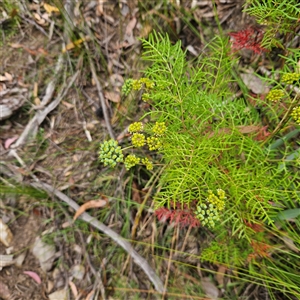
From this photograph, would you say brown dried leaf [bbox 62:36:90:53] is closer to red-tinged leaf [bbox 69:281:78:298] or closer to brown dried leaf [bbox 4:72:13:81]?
brown dried leaf [bbox 4:72:13:81]

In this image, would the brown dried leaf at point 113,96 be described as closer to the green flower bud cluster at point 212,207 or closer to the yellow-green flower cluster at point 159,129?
the yellow-green flower cluster at point 159,129

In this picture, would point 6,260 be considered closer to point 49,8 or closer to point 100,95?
point 100,95

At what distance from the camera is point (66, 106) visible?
9.12 feet

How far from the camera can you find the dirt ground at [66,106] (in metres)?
2.49

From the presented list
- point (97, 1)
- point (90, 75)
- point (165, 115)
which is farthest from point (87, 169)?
point (97, 1)

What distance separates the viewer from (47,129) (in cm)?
276

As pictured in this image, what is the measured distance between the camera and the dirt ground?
249 centimetres

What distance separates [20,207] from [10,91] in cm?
95

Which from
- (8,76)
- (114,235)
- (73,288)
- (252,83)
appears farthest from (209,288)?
(8,76)

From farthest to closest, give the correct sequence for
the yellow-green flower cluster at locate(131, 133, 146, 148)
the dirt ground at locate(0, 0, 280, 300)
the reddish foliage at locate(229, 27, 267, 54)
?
the dirt ground at locate(0, 0, 280, 300)
the reddish foliage at locate(229, 27, 267, 54)
the yellow-green flower cluster at locate(131, 133, 146, 148)

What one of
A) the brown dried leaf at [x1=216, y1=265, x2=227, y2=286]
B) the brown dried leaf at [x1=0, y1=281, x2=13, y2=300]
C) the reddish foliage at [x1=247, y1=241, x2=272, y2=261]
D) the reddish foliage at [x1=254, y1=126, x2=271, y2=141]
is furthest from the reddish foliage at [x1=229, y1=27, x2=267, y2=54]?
the brown dried leaf at [x1=0, y1=281, x2=13, y2=300]

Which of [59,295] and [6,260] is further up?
[6,260]

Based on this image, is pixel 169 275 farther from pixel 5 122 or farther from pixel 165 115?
pixel 5 122

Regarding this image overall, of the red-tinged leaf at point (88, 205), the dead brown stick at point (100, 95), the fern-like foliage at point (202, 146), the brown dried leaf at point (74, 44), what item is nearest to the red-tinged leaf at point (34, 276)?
the red-tinged leaf at point (88, 205)
